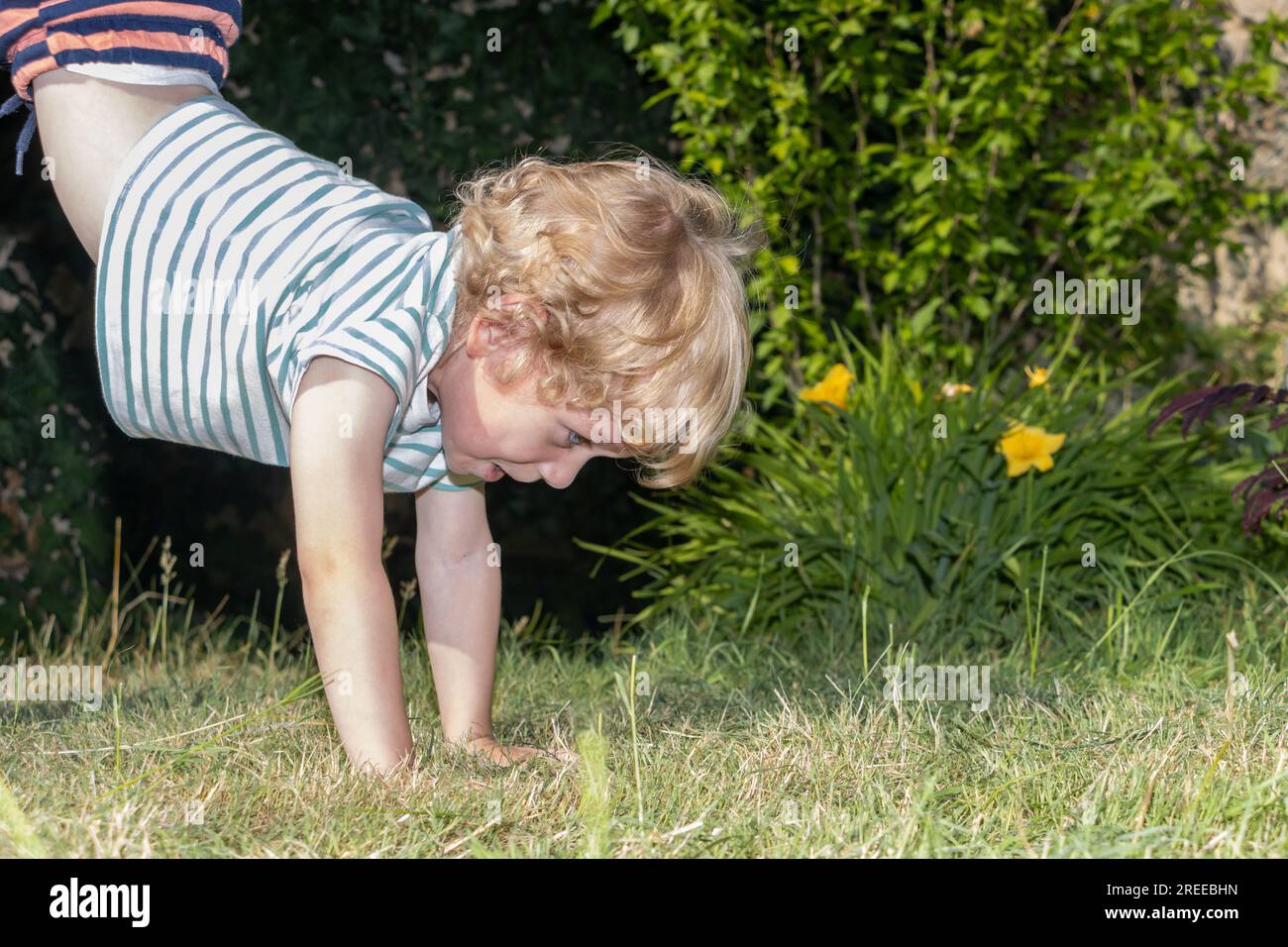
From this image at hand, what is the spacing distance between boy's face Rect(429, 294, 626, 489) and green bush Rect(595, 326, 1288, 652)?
49.2 inches

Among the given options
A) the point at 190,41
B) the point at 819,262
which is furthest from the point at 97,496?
the point at 819,262

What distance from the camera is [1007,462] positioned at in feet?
11.3

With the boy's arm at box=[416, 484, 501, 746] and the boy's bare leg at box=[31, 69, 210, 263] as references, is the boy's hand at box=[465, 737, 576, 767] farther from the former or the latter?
the boy's bare leg at box=[31, 69, 210, 263]

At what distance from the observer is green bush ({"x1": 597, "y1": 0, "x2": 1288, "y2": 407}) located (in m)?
4.30

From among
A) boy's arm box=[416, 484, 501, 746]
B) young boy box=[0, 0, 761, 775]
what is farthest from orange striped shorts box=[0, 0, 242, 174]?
boy's arm box=[416, 484, 501, 746]

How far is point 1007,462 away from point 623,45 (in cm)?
205

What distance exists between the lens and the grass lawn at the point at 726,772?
1.62 metres

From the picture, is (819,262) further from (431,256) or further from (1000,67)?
(431,256)

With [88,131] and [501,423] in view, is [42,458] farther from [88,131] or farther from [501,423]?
[501,423]

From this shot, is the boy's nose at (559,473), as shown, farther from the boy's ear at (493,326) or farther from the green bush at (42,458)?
the green bush at (42,458)

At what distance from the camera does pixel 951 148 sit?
4.35 metres

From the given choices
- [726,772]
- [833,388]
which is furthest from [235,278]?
[833,388]

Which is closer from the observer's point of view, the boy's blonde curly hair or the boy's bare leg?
the boy's blonde curly hair

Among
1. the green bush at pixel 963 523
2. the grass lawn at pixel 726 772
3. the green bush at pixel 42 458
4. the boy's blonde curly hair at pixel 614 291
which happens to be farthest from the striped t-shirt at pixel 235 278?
the green bush at pixel 42 458
